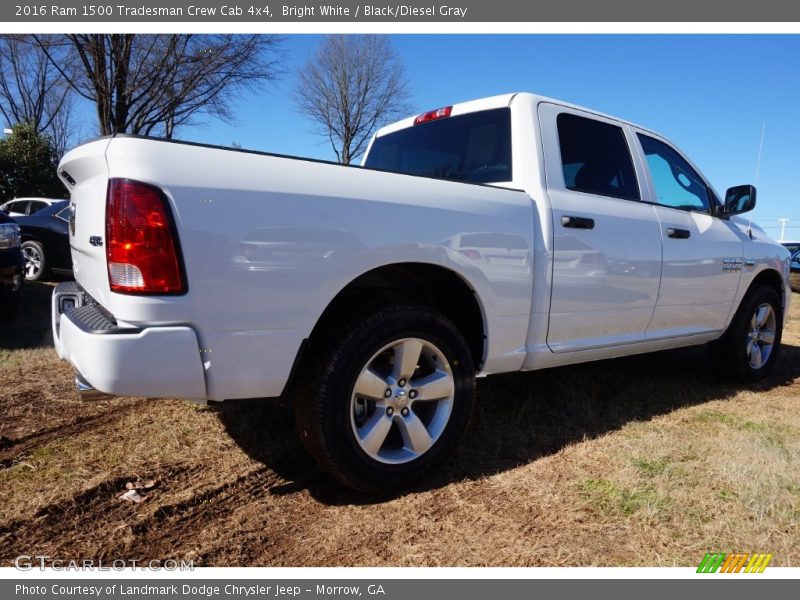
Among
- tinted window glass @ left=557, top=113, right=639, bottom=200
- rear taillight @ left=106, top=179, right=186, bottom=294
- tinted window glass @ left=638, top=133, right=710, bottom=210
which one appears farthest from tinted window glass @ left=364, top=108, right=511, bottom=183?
rear taillight @ left=106, top=179, right=186, bottom=294

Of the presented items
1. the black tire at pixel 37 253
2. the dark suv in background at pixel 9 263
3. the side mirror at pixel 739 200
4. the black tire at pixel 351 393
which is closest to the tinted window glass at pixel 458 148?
the black tire at pixel 351 393

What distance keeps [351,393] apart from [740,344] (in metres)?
3.61

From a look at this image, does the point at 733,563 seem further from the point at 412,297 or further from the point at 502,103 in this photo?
the point at 502,103

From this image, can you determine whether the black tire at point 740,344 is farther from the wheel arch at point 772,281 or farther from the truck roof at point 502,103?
the truck roof at point 502,103

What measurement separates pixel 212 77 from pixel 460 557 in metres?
14.9

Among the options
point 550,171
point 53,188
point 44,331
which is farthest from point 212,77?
point 550,171

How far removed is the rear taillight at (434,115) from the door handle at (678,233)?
165 centimetres

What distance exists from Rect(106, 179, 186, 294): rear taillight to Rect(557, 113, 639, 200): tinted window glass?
7.02ft

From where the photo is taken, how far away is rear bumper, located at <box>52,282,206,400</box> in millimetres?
1854

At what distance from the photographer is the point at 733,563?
1954mm

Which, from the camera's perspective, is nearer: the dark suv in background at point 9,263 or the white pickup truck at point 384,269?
the white pickup truck at point 384,269

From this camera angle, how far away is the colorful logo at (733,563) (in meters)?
1.93

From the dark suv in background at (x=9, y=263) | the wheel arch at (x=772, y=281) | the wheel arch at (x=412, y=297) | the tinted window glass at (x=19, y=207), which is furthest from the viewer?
the tinted window glass at (x=19, y=207)

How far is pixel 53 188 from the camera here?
61.6 feet
